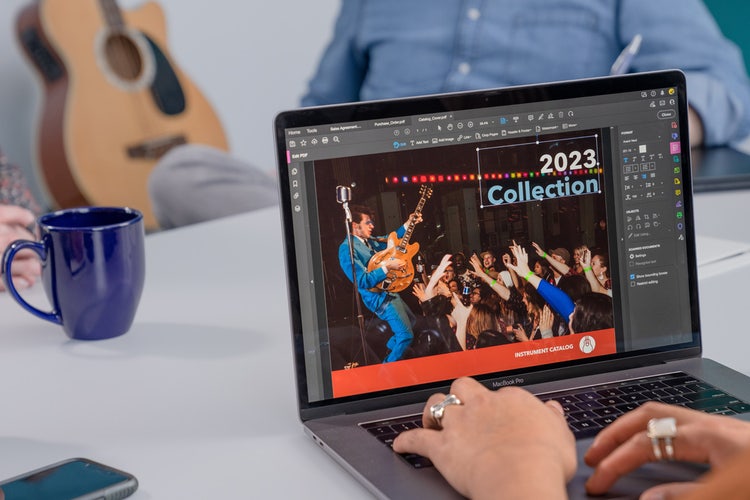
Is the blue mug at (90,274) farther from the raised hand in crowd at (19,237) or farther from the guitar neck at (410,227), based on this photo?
the guitar neck at (410,227)

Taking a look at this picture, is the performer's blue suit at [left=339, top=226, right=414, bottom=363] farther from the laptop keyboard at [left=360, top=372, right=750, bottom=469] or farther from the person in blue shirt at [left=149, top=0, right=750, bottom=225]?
the person in blue shirt at [left=149, top=0, right=750, bottom=225]

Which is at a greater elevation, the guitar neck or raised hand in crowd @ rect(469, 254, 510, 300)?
the guitar neck

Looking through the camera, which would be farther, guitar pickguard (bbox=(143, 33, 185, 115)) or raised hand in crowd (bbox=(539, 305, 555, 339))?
guitar pickguard (bbox=(143, 33, 185, 115))

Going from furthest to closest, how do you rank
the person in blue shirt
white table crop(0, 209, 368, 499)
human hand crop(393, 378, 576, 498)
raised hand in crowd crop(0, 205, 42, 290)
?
the person in blue shirt, raised hand in crowd crop(0, 205, 42, 290), white table crop(0, 209, 368, 499), human hand crop(393, 378, 576, 498)

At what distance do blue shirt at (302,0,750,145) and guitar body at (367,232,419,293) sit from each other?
4.60 ft

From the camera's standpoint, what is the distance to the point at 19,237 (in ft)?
3.97

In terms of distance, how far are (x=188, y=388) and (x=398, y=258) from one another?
0.23 meters

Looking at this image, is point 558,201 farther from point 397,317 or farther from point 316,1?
point 316,1

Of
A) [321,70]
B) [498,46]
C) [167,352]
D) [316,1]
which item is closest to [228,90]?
[316,1]

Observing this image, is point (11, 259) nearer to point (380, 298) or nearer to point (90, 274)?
point (90, 274)

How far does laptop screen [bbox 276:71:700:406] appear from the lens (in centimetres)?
77

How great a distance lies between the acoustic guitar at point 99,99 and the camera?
277 centimetres

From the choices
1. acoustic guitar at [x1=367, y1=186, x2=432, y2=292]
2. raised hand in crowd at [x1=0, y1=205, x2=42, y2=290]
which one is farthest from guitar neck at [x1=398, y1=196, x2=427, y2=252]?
raised hand in crowd at [x1=0, y1=205, x2=42, y2=290]

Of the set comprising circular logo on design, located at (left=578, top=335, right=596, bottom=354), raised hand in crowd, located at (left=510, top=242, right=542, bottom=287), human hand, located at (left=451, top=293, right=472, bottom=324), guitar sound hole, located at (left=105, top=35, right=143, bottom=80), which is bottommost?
circular logo on design, located at (left=578, top=335, right=596, bottom=354)
